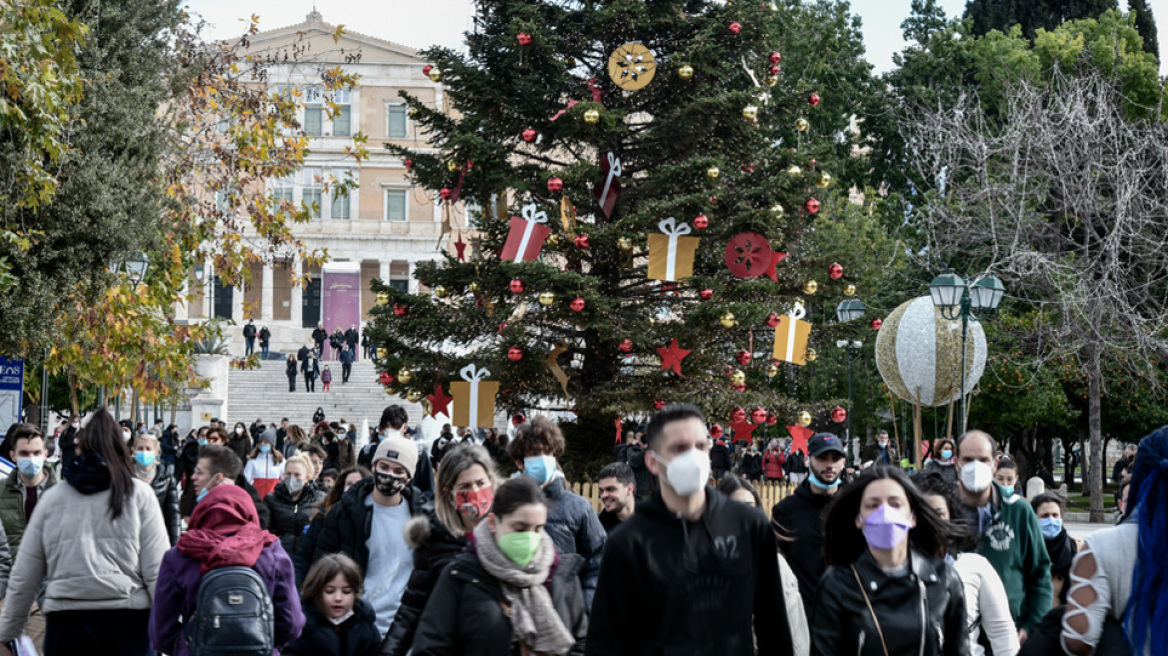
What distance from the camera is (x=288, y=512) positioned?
10000mm

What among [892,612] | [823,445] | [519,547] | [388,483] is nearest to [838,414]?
[823,445]

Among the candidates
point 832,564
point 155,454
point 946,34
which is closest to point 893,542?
point 832,564

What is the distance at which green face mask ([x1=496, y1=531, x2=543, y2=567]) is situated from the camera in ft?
14.7

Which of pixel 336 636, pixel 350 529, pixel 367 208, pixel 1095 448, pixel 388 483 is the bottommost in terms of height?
pixel 1095 448

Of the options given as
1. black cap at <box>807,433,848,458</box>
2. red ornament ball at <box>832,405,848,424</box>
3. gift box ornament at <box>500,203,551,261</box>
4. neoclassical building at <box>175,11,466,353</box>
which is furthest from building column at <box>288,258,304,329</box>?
black cap at <box>807,433,848,458</box>

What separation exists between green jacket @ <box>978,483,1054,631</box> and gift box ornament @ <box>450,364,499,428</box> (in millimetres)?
10253

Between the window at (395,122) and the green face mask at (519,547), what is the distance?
2717 inches

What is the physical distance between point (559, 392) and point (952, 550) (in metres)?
12.4

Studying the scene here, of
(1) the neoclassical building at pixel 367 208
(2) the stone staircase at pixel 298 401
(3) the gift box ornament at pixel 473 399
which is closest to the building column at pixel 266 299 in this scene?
(1) the neoclassical building at pixel 367 208

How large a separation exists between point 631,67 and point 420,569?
39.5ft

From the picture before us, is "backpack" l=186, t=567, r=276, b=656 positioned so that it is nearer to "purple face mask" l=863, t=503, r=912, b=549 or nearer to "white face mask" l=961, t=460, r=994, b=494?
"purple face mask" l=863, t=503, r=912, b=549

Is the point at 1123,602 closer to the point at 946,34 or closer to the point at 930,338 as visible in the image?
the point at 930,338

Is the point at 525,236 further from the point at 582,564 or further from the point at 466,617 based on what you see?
Result: the point at 466,617

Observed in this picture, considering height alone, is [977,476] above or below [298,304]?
below
